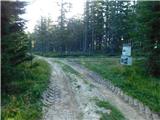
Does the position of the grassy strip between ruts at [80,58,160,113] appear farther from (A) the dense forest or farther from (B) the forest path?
(A) the dense forest

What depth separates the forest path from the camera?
1415cm

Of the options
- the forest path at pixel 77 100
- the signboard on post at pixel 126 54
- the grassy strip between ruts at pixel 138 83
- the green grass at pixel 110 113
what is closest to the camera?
the green grass at pixel 110 113

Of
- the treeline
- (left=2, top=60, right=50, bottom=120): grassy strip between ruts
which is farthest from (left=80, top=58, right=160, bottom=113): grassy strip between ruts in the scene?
the treeline

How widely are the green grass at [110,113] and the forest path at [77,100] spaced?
0.79 feet

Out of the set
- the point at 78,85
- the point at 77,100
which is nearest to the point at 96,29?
the point at 78,85

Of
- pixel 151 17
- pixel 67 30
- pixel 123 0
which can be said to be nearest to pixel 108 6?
pixel 123 0

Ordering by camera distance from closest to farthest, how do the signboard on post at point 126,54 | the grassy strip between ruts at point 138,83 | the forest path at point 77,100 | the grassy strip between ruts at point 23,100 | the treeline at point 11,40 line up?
the grassy strip between ruts at point 23,100 < the forest path at point 77,100 < the treeline at point 11,40 < the grassy strip between ruts at point 138,83 < the signboard on post at point 126,54

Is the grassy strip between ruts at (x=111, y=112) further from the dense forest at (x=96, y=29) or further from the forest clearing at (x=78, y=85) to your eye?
the dense forest at (x=96, y=29)

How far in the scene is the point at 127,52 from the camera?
80.5 ft

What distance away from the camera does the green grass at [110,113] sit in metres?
13.8

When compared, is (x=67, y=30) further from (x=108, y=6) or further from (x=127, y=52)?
(x=127, y=52)

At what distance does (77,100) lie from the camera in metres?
16.9

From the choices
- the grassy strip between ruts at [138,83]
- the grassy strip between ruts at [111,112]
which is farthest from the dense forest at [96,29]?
the grassy strip between ruts at [111,112]

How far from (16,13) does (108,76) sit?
10259mm
